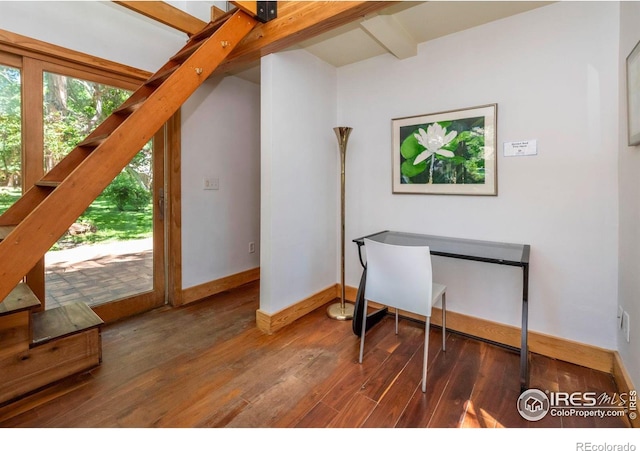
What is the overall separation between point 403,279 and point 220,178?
7.58ft

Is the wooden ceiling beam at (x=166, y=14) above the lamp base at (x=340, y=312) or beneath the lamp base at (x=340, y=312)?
above

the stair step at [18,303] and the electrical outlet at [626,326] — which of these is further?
the electrical outlet at [626,326]

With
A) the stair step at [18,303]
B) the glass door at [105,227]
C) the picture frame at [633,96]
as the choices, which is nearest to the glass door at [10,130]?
the glass door at [105,227]

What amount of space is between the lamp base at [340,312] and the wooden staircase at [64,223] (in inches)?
69.0

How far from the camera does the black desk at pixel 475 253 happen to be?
68.5 inches

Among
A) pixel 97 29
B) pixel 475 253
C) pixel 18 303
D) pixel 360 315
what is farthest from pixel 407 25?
pixel 18 303

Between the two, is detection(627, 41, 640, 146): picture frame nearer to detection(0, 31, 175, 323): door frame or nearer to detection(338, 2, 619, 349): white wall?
detection(338, 2, 619, 349): white wall

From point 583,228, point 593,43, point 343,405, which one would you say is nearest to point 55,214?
point 343,405

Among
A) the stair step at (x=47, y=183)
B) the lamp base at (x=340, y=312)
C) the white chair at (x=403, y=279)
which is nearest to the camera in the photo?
the stair step at (x=47, y=183)

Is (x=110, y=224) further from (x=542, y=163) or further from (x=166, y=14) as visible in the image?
(x=542, y=163)

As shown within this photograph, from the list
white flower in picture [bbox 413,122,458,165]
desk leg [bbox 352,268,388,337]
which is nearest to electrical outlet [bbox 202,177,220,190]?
desk leg [bbox 352,268,388,337]

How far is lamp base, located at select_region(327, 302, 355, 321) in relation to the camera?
271cm

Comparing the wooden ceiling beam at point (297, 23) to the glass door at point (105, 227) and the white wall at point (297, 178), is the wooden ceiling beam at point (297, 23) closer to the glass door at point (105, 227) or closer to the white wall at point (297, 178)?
the white wall at point (297, 178)
